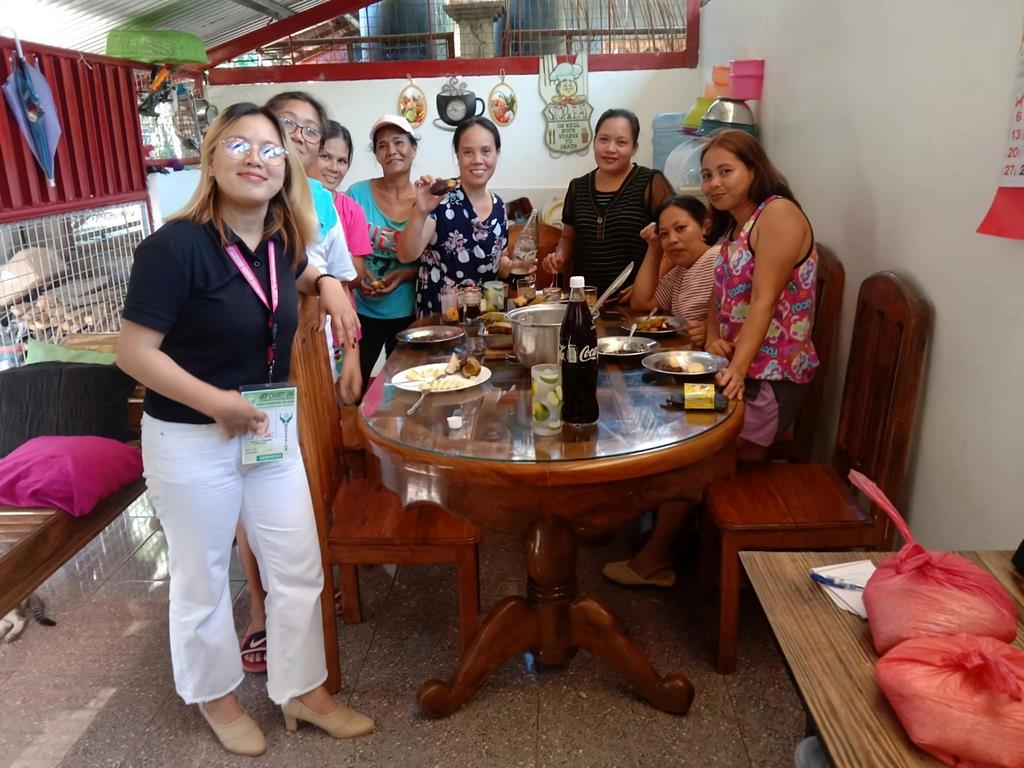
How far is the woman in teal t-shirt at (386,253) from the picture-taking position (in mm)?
3000

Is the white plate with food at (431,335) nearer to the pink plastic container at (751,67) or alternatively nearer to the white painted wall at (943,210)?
the white painted wall at (943,210)

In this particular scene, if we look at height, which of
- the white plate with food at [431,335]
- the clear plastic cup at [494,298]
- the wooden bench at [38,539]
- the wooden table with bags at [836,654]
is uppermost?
the clear plastic cup at [494,298]

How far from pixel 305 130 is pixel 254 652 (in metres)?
1.55

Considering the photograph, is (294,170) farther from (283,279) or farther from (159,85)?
(159,85)

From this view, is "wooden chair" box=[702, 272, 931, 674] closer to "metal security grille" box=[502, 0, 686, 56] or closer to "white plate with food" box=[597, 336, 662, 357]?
"white plate with food" box=[597, 336, 662, 357]

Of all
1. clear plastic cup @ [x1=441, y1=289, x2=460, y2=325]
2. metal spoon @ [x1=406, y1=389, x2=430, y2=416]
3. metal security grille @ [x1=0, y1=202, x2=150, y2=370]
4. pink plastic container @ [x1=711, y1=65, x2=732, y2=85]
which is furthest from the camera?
pink plastic container @ [x1=711, y1=65, x2=732, y2=85]

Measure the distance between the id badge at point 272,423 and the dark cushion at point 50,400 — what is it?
1208mm

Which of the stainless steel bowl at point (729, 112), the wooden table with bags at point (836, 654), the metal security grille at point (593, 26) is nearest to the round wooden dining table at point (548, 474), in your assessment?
the wooden table with bags at point (836, 654)

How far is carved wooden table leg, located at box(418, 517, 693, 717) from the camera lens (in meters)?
1.92

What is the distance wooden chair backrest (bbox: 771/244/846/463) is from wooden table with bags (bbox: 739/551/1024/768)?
1.34 meters

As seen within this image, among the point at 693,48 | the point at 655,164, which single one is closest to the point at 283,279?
the point at 655,164

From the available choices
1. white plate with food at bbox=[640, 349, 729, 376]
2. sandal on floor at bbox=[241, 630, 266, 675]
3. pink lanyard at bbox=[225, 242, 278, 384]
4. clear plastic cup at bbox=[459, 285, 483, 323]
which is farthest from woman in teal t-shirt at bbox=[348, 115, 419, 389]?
white plate with food at bbox=[640, 349, 729, 376]

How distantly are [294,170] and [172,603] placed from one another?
40.5 inches

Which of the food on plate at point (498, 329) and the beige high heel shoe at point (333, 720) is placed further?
the food on plate at point (498, 329)
